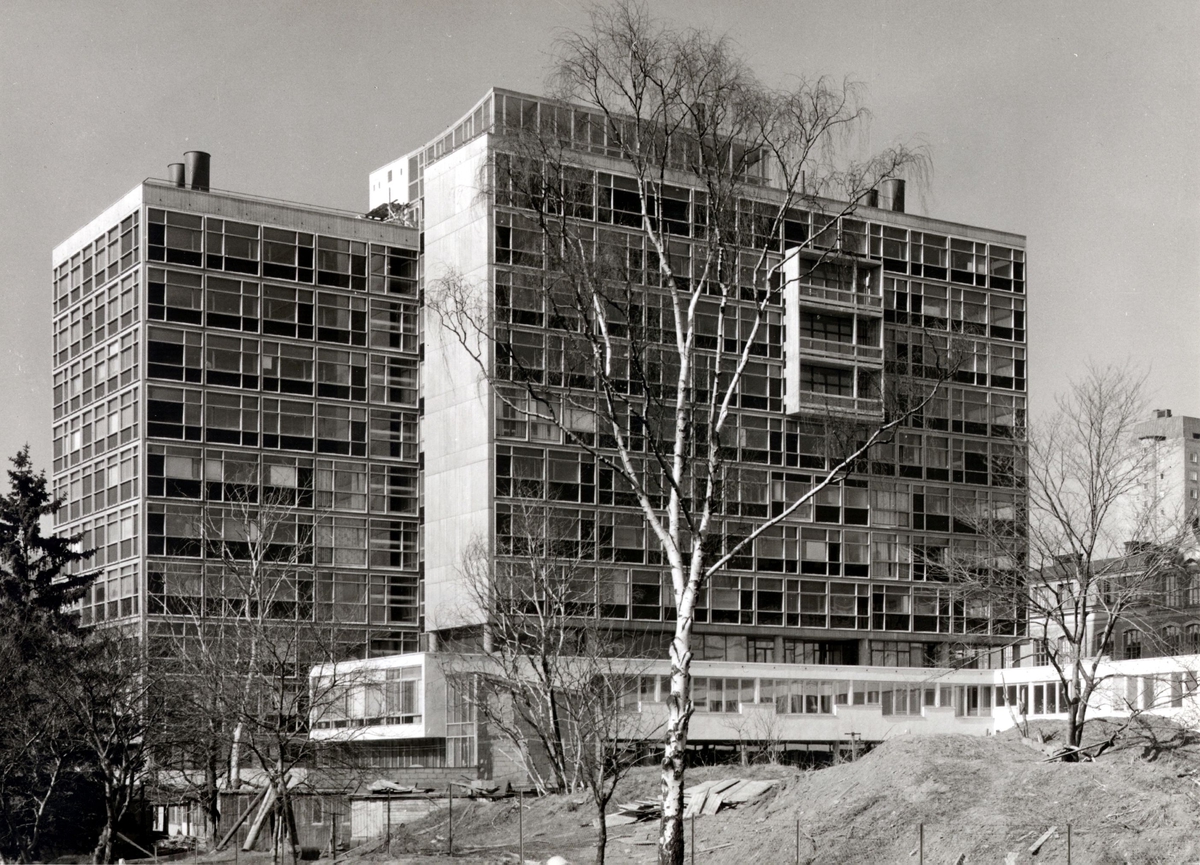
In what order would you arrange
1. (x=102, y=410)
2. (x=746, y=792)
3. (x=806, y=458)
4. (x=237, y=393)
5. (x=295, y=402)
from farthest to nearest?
1. (x=806, y=458)
2. (x=102, y=410)
3. (x=295, y=402)
4. (x=237, y=393)
5. (x=746, y=792)

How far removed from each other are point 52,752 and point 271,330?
3244 cm

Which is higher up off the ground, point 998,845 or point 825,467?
point 825,467

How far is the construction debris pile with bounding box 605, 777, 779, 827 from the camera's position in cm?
4103

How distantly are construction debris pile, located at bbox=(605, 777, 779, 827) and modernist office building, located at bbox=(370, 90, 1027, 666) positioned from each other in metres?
27.6

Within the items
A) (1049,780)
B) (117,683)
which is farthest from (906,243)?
(1049,780)

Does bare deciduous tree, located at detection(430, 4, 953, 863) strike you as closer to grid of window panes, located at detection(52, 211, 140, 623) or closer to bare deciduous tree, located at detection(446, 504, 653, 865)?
bare deciduous tree, located at detection(446, 504, 653, 865)

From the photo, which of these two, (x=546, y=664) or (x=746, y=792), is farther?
(x=546, y=664)

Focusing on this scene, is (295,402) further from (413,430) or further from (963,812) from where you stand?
(963,812)

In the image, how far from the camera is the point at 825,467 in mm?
75562

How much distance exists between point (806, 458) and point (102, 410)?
35.7m

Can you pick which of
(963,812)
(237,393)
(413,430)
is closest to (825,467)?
(413,430)

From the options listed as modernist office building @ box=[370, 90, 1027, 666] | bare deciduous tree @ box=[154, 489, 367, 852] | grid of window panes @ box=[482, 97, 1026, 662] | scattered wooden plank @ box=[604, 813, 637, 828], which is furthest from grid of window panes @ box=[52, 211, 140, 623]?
scattered wooden plank @ box=[604, 813, 637, 828]

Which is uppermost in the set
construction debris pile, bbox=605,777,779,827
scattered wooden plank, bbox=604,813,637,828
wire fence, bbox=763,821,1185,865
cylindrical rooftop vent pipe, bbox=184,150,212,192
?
cylindrical rooftop vent pipe, bbox=184,150,212,192

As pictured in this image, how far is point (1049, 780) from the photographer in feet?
110
